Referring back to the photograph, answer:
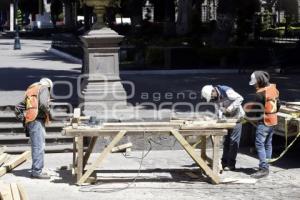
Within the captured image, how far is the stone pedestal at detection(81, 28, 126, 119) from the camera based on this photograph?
45.8 ft

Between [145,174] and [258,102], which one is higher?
[258,102]

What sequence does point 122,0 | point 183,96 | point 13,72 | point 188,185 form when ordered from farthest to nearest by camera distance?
point 122,0
point 13,72
point 183,96
point 188,185

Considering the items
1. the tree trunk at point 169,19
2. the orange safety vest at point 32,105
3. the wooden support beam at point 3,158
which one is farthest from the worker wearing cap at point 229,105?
the tree trunk at point 169,19

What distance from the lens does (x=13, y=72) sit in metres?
24.9

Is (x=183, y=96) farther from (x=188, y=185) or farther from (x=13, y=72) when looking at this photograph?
(x=13, y=72)

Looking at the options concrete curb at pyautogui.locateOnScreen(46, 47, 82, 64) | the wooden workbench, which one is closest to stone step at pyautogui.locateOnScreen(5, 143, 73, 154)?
the wooden workbench

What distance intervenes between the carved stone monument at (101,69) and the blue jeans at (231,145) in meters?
3.14

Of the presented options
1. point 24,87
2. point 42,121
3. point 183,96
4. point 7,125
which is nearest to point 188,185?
point 42,121

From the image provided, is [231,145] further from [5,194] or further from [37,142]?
[5,194]

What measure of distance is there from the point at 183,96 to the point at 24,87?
476cm

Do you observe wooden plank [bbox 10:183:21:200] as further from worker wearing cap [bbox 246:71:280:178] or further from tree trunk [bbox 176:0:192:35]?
tree trunk [bbox 176:0:192:35]

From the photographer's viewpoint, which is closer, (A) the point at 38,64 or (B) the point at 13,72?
(B) the point at 13,72

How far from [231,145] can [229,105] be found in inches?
28.9

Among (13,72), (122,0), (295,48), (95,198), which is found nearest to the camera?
(95,198)
